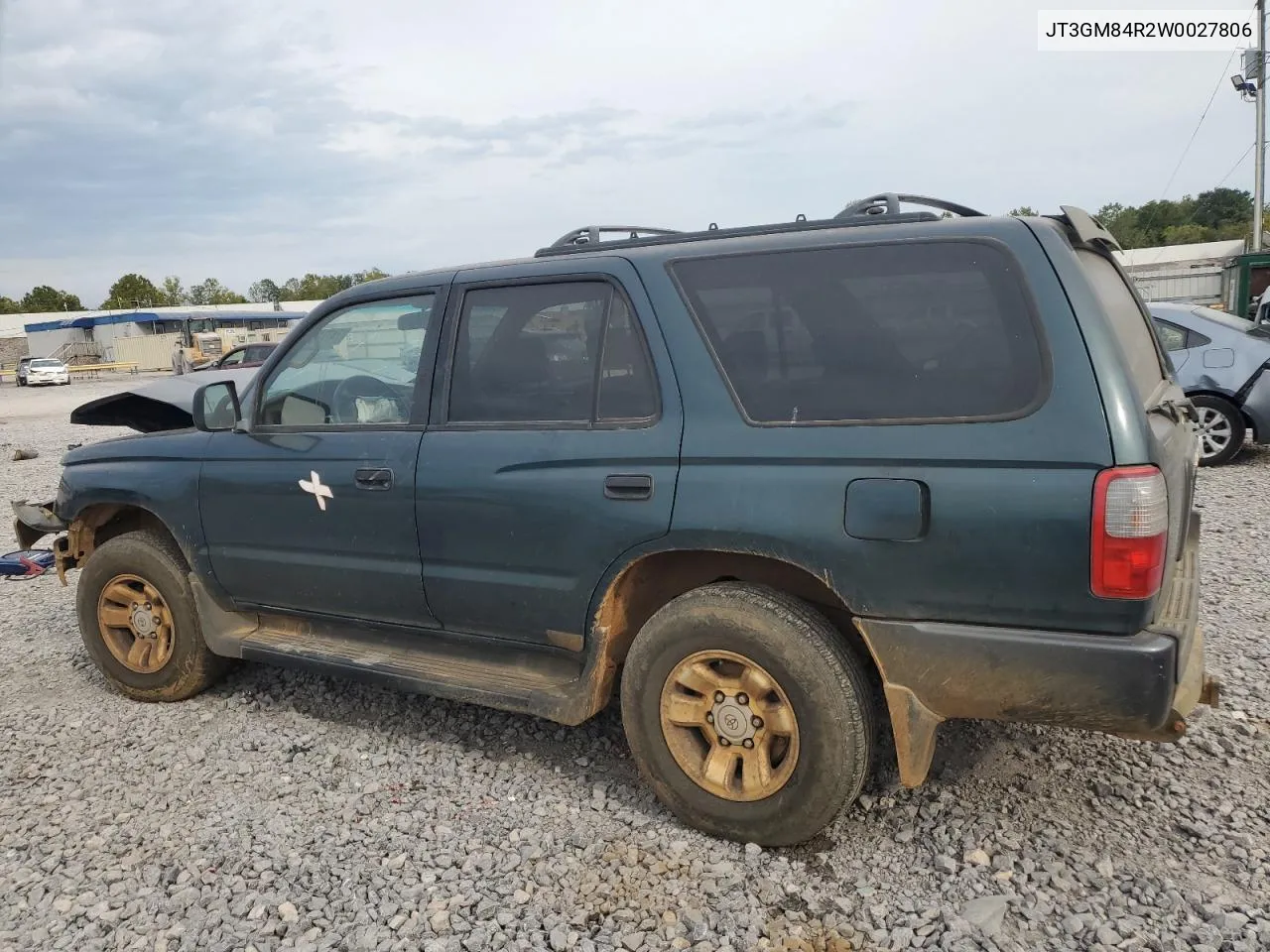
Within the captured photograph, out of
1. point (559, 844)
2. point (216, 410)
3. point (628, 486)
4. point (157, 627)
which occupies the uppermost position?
point (216, 410)

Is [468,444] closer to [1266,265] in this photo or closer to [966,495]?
[966,495]

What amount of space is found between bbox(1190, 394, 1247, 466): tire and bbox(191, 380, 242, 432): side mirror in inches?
→ 321

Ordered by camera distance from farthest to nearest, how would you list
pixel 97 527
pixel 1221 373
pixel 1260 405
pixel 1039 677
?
pixel 1221 373, pixel 1260 405, pixel 97 527, pixel 1039 677

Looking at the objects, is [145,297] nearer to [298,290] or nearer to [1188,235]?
[298,290]

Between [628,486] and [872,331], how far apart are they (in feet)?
2.89

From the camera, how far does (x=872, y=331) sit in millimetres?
2676

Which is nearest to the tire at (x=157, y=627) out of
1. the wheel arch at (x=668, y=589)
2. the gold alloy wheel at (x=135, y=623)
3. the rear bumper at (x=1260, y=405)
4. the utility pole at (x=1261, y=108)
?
the gold alloy wheel at (x=135, y=623)

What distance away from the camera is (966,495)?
2.45 metres

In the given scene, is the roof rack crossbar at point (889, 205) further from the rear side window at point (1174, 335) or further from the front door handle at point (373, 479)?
the rear side window at point (1174, 335)

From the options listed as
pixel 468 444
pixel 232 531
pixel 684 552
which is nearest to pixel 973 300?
pixel 684 552

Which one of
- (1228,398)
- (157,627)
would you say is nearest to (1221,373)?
(1228,398)

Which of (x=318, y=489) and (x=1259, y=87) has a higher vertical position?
(x=1259, y=87)

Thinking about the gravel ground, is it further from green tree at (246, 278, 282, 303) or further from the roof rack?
green tree at (246, 278, 282, 303)

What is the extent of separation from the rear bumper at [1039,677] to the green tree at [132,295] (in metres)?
108
